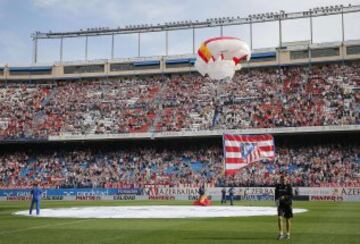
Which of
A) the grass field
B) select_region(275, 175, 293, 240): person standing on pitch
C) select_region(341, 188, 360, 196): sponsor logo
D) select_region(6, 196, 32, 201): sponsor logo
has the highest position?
select_region(275, 175, 293, 240): person standing on pitch

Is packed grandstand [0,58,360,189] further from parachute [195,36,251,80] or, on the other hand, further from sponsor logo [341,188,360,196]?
parachute [195,36,251,80]

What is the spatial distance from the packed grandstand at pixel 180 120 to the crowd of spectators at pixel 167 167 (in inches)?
4.2

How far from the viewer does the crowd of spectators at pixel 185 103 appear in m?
53.6

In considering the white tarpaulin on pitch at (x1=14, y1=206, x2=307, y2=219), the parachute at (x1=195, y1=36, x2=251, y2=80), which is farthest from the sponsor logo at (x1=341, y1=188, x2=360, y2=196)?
the parachute at (x1=195, y1=36, x2=251, y2=80)

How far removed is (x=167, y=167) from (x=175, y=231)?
3597cm

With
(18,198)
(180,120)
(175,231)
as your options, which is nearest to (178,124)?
(180,120)

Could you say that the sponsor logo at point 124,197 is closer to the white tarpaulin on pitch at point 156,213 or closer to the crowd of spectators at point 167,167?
the crowd of spectators at point 167,167

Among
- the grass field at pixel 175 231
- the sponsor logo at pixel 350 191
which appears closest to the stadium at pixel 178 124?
the sponsor logo at pixel 350 191

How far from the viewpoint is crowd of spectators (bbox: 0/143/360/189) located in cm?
4869

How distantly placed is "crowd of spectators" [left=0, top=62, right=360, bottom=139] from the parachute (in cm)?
2286

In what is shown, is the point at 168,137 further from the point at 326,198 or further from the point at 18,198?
the point at 326,198

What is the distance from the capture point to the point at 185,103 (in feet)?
195

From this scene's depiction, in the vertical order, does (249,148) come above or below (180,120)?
below

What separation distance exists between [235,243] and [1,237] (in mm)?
7515
